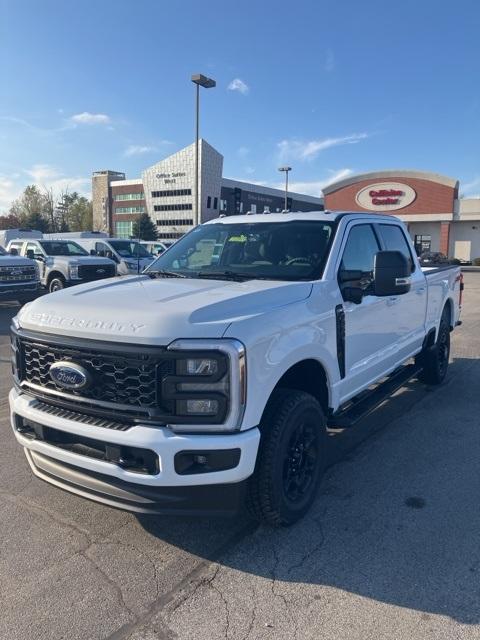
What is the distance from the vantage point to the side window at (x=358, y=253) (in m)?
4.05

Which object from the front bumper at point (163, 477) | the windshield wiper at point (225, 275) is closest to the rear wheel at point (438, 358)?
the windshield wiper at point (225, 275)

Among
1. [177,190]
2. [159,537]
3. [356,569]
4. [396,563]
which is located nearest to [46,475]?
[159,537]

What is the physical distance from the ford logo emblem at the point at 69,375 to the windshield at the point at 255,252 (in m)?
1.42

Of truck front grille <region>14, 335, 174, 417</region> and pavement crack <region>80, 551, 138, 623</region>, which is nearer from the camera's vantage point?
pavement crack <region>80, 551, 138, 623</region>

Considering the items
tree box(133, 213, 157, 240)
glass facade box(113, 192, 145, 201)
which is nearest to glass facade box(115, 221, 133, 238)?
glass facade box(113, 192, 145, 201)

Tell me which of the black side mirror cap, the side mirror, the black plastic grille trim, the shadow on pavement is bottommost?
the shadow on pavement

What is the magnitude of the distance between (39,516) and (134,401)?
130 cm

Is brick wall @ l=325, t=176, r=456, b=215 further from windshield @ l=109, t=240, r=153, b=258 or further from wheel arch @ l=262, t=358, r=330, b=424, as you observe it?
wheel arch @ l=262, t=358, r=330, b=424

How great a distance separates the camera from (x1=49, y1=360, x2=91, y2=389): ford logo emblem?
2920mm

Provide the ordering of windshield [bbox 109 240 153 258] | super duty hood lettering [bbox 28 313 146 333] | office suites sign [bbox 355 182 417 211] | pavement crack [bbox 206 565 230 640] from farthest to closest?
office suites sign [bbox 355 182 417 211]
windshield [bbox 109 240 153 258]
super duty hood lettering [bbox 28 313 146 333]
pavement crack [bbox 206 565 230 640]

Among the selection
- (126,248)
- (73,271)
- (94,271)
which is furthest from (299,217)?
(126,248)

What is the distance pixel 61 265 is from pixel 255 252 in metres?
11.5

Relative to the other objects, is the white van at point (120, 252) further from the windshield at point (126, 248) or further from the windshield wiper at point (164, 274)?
the windshield wiper at point (164, 274)

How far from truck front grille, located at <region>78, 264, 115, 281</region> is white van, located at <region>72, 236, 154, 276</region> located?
1515mm
